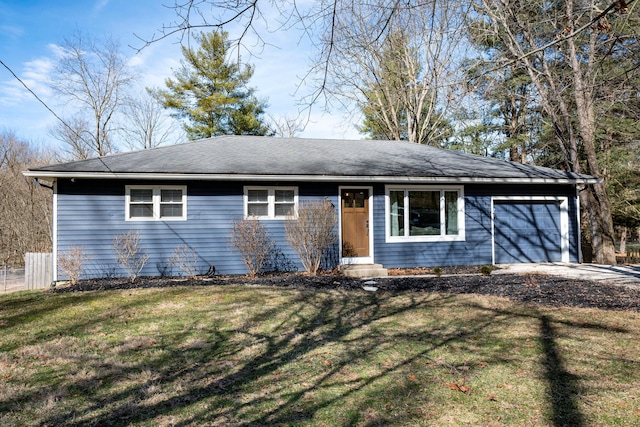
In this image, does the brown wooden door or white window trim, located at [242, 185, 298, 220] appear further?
the brown wooden door

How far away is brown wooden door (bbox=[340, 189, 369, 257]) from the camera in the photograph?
10.7 meters

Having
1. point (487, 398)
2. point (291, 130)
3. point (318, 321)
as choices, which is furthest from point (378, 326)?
point (291, 130)

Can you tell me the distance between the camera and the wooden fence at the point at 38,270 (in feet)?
31.3

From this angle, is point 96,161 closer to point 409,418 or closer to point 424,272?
point 424,272

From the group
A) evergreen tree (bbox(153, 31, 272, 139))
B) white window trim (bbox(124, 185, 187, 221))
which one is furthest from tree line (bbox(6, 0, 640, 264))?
white window trim (bbox(124, 185, 187, 221))

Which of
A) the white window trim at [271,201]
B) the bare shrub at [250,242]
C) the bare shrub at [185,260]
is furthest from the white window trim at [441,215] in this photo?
the bare shrub at [185,260]

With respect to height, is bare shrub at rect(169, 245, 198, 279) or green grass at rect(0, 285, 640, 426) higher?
bare shrub at rect(169, 245, 198, 279)

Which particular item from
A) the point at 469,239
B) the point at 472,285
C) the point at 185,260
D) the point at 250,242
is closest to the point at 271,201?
the point at 250,242

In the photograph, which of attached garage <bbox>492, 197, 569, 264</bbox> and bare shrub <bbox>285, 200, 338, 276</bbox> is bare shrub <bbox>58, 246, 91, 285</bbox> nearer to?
bare shrub <bbox>285, 200, 338, 276</bbox>

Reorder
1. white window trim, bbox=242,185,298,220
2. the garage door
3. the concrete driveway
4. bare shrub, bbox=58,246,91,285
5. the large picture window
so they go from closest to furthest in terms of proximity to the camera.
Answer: the concrete driveway → bare shrub, bbox=58,246,91,285 → white window trim, bbox=242,185,298,220 → the large picture window → the garage door

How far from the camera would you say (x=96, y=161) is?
385 inches

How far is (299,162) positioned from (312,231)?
227cm

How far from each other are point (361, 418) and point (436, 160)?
1027 centimetres

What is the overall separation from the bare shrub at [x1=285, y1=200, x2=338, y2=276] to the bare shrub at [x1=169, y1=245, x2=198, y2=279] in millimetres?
2342
